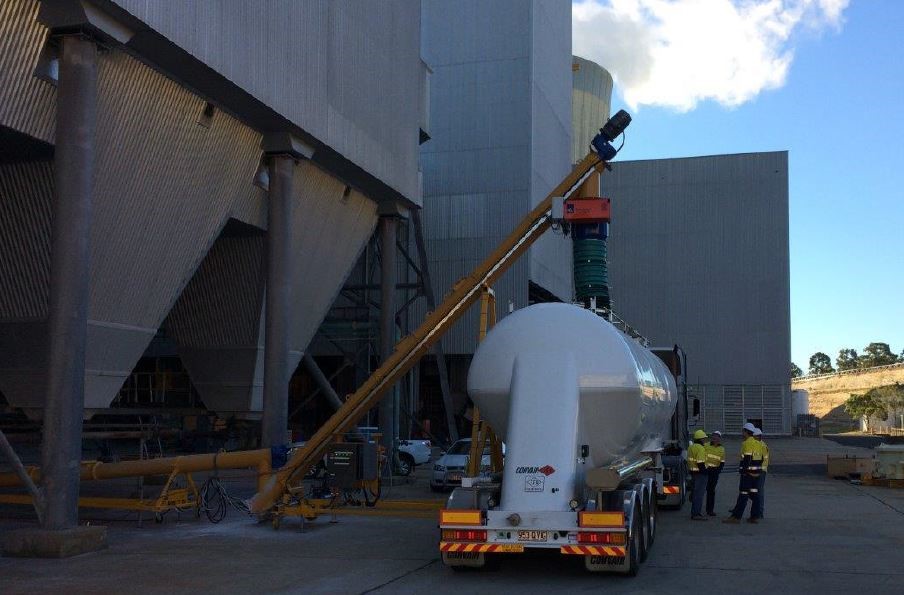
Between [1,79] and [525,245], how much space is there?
10.6 meters

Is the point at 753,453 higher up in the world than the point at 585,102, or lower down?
lower down

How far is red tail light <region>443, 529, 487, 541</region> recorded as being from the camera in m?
11.5

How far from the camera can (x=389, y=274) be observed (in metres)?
30.7

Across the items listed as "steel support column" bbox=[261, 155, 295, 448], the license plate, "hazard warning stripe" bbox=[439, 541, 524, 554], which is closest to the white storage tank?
the license plate

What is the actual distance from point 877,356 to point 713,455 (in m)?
147

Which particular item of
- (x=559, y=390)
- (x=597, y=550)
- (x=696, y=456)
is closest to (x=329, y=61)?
(x=696, y=456)

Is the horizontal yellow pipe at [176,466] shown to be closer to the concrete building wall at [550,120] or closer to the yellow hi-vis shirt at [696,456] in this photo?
the yellow hi-vis shirt at [696,456]

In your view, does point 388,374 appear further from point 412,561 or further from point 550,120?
point 550,120

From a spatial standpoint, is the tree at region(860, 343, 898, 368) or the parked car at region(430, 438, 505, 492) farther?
the tree at region(860, 343, 898, 368)

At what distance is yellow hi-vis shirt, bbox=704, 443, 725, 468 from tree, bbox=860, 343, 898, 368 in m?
142

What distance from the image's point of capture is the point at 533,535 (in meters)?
11.2

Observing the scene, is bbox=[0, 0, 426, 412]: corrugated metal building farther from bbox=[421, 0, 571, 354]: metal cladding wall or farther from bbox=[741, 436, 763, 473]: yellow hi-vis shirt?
bbox=[421, 0, 571, 354]: metal cladding wall

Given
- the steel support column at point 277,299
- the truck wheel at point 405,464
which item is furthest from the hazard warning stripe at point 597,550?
the truck wheel at point 405,464

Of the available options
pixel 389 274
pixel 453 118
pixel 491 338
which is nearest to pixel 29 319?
pixel 491 338
